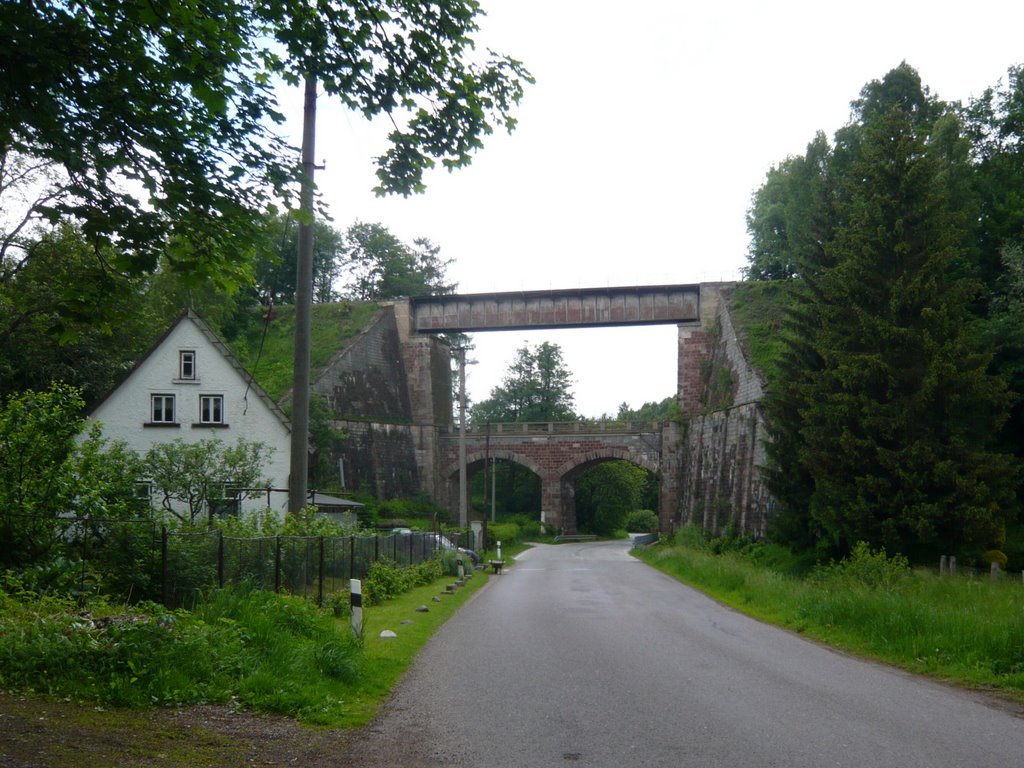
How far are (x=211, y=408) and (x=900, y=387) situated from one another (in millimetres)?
22025

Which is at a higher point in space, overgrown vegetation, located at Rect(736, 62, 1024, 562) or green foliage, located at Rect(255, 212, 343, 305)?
green foliage, located at Rect(255, 212, 343, 305)

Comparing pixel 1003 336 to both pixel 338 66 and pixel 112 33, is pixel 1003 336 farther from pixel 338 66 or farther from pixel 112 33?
pixel 112 33

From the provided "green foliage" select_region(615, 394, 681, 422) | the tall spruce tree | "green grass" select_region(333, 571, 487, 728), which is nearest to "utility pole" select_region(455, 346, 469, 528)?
the tall spruce tree

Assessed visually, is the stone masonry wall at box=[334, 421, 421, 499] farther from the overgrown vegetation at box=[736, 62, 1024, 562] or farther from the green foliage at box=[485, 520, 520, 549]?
the overgrown vegetation at box=[736, 62, 1024, 562]

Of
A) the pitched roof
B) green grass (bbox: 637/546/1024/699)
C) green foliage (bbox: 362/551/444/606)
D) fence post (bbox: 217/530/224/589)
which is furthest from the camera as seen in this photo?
the pitched roof

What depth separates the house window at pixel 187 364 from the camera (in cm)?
3322

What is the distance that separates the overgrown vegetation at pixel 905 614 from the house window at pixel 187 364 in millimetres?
18982

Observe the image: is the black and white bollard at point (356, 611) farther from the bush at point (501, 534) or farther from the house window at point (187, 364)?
the bush at point (501, 534)

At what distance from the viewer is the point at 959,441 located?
25.8 m

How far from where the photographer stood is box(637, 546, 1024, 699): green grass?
37.4ft

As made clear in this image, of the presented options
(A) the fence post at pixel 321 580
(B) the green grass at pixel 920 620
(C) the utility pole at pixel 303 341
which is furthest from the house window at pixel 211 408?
(B) the green grass at pixel 920 620

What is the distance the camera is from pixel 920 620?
43.1 feet

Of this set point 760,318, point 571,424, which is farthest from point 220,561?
point 571,424

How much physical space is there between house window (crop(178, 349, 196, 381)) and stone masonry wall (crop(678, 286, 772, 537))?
2160 centimetres
